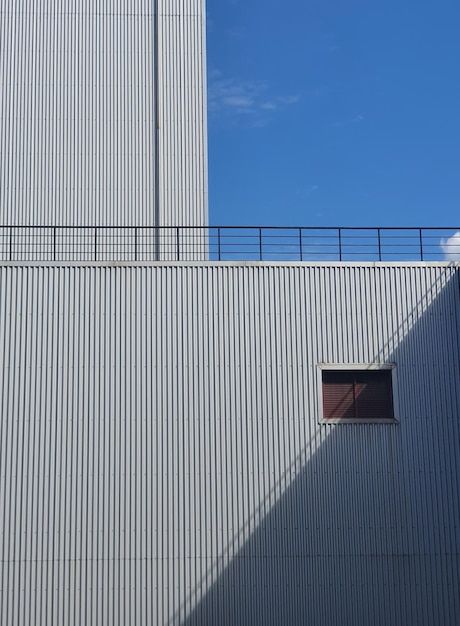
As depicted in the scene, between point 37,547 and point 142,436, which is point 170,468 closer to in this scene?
point 142,436

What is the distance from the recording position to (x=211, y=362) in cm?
2333

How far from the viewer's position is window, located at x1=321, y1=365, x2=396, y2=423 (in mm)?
23547

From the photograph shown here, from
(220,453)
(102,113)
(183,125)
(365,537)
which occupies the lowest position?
(365,537)

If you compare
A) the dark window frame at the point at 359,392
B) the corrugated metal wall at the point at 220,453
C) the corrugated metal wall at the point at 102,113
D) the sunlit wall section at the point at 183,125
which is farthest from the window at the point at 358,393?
the corrugated metal wall at the point at 102,113

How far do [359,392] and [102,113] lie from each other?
44.1ft

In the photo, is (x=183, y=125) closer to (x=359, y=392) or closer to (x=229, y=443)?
(x=359, y=392)

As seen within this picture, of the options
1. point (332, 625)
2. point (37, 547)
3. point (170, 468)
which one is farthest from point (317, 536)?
point (37, 547)

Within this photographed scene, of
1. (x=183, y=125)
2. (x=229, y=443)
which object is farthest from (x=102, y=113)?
(x=229, y=443)

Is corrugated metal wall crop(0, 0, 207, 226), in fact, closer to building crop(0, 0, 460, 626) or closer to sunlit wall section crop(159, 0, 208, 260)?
sunlit wall section crop(159, 0, 208, 260)

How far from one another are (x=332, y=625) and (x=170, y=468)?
579 cm

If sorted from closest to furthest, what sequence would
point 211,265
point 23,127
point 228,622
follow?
1. point 228,622
2. point 211,265
3. point 23,127

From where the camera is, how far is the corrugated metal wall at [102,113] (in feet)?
94.3

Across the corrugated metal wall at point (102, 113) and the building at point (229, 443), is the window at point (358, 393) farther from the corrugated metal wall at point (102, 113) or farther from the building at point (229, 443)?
the corrugated metal wall at point (102, 113)

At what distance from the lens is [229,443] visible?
22.9 m
